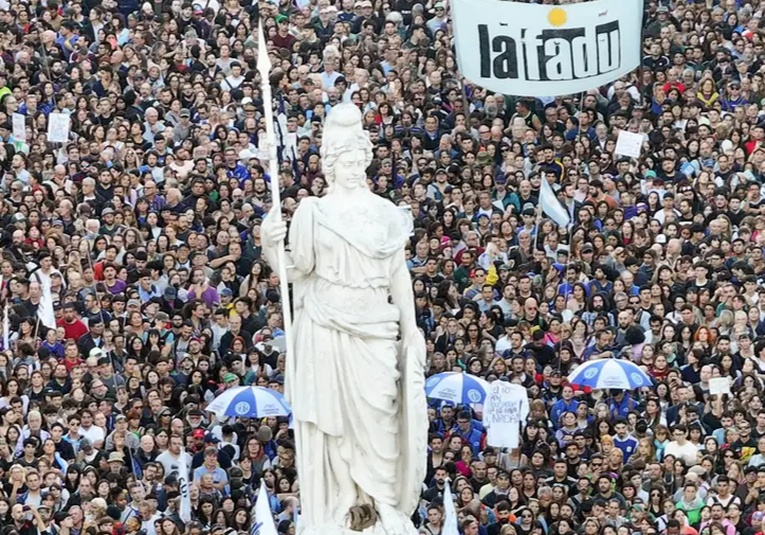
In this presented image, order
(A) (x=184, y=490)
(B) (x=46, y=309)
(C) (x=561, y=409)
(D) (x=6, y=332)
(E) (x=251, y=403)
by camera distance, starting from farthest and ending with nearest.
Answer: (B) (x=46, y=309)
(D) (x=6, y=332)
(C) (x=561, y=409)
(E) (x=251, y=403)
(A) (x=184, y=490)

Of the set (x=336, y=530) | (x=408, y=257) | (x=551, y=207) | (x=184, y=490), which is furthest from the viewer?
(x=551, y=207)

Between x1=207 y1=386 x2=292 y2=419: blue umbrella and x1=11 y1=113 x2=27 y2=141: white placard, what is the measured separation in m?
8.22

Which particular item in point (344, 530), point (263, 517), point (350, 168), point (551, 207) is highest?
point (350, 168)

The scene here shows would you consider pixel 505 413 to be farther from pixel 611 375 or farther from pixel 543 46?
pixel 543 46

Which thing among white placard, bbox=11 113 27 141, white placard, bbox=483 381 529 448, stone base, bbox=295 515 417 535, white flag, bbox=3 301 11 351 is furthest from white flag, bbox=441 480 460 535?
white placard, bbox=11 113 27 141

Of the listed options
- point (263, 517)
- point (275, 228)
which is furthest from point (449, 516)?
point (275, 228)

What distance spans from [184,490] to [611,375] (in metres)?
4.55

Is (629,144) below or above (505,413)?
above

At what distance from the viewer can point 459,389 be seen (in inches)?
1332

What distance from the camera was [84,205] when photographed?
127ft

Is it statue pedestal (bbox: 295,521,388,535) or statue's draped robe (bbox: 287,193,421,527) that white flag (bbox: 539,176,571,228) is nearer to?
statue's draped robe (bbox: 287,193,421,527)

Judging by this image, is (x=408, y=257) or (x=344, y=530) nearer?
(x=344, y=530)

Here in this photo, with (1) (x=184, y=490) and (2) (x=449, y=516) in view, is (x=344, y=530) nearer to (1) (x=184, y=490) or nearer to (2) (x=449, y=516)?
(2) (x=449, y=516)

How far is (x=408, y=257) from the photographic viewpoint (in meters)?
37.7
